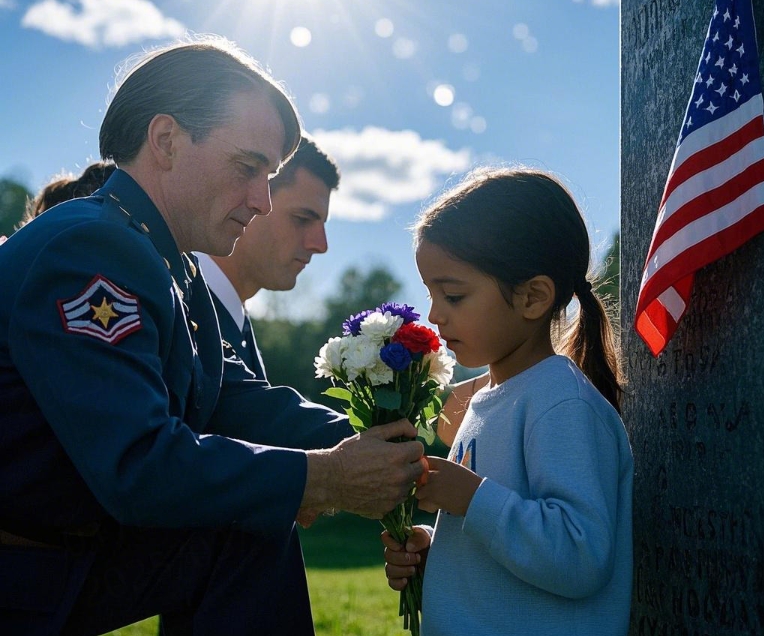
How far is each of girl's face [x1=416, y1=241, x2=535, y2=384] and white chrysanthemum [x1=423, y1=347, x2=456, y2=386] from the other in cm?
4

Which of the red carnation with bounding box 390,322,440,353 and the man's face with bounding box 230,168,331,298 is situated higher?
the man's face with bounding box 230,168,331,298

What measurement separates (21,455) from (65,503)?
0.22m

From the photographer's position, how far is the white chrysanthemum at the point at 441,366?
320 centimetres

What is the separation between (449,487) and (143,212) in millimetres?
1577

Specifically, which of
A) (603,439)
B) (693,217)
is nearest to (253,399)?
(603,439)

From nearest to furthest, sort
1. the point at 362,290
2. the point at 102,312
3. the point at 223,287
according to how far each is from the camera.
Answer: the point at 102,312
the point at 223,287
the point at 362,290

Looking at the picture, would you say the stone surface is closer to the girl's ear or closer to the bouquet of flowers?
the girl's ear

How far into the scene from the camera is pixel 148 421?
260 centimetres

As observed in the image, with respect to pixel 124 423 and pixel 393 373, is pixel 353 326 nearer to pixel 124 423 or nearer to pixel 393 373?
pixel 393 373

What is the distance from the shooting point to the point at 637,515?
3859 millimetres

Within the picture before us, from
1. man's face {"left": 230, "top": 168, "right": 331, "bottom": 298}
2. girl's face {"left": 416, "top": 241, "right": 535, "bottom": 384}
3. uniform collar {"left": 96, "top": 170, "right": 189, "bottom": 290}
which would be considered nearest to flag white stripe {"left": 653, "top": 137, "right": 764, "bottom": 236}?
girl's face {"left": 416, "top": 241, "right": 535, "bottom": 384}

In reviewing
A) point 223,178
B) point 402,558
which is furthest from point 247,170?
point 402,558

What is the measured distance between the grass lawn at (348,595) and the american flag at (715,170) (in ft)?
15.4

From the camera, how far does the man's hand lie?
2883mm
